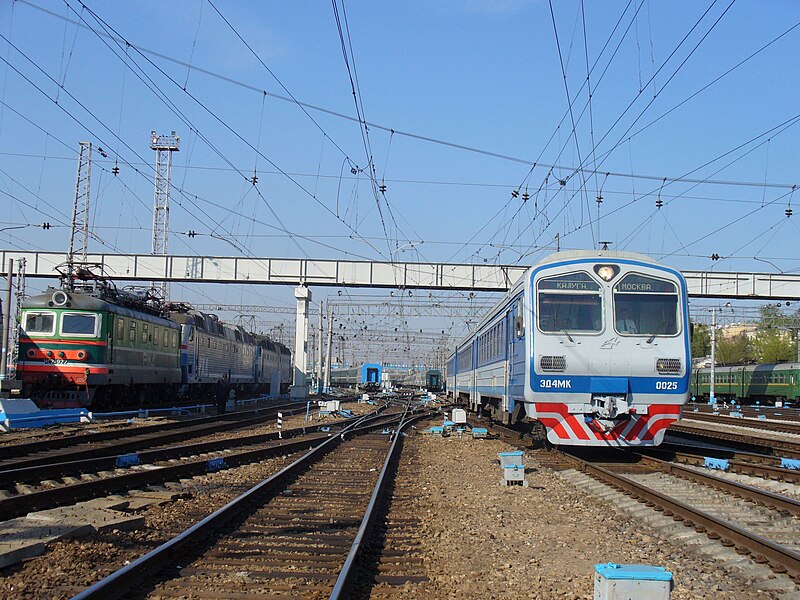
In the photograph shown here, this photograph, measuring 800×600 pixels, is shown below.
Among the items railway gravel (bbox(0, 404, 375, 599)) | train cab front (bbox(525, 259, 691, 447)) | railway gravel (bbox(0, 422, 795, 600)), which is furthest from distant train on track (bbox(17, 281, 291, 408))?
train cab front (bbox(525, 259, 691, 447))

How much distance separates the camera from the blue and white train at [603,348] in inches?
529

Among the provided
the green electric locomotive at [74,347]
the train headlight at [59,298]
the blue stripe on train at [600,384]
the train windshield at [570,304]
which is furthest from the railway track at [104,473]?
the train headlight at [59,298]

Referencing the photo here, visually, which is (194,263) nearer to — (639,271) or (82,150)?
(82,150)

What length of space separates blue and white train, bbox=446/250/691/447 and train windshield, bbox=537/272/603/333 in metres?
0.02

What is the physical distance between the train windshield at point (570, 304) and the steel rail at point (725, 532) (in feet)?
10.8

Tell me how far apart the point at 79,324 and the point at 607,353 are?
16.0 metres

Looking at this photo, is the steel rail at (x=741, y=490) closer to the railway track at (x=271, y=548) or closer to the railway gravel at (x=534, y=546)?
the railway gravel at (x=534, y=546)

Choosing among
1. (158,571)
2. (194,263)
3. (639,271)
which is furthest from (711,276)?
(158,571)

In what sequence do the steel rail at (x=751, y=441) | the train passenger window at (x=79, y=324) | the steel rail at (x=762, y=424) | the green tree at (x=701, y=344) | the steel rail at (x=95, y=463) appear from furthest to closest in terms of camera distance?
the green tree at (x=701, y=344) → the steel rail at (x=762, y=424) → the train passenger window at (x=79, y=324) → the steel rail at (x=751, y=441) → the steel rail at (x=95, y=463)

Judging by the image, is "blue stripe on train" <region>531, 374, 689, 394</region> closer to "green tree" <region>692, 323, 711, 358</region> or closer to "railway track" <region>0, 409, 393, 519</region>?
"railway track" <region>0, 409, 393, 519</region>

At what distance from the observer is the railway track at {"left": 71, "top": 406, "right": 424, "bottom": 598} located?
5879 mm

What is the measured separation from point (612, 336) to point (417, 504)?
17.1ft

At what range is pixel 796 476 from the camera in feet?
37.8

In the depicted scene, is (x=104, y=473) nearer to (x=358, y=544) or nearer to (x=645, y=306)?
(x=358, y=544)
